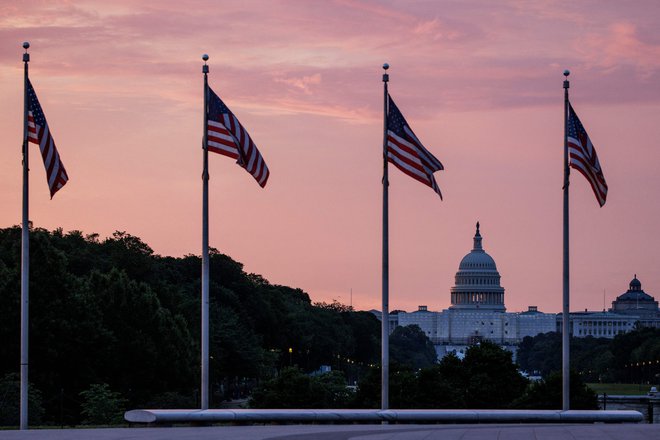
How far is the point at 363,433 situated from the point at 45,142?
45.1 feet

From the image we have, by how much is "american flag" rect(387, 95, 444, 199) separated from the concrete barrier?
6940mm

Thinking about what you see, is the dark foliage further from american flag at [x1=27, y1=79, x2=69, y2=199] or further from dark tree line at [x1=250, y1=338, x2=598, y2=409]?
american flag at [x1=27, y1=79, x2=69, y2=199]

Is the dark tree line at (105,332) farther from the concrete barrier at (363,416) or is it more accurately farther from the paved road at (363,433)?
the paved road at (363,433)

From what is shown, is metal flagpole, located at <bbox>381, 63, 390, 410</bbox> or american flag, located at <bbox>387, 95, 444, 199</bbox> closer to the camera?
american flag, located at <bbox>387, 95, 444, 199</bbox>

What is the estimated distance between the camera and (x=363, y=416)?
5081 cm

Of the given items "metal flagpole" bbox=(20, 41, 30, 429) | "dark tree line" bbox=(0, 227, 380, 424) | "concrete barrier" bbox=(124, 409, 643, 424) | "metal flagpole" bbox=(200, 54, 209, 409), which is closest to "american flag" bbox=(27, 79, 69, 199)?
"metal flagpole" bbox=(20, 41, 30, 429)

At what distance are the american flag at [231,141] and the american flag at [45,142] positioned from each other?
15.2 feet

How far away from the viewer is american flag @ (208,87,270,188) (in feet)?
167

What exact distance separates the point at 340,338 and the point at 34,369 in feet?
385

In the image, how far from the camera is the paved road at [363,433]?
42875 mm

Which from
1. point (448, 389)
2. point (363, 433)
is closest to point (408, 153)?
point (363, 433)

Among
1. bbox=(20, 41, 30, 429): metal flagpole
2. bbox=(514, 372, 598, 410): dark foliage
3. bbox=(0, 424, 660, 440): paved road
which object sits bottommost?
bbox=(514, 372, 598, 410): dark foliage

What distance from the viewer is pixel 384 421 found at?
51.2m

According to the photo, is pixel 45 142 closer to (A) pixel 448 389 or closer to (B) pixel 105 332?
(A) pixel 448 389
